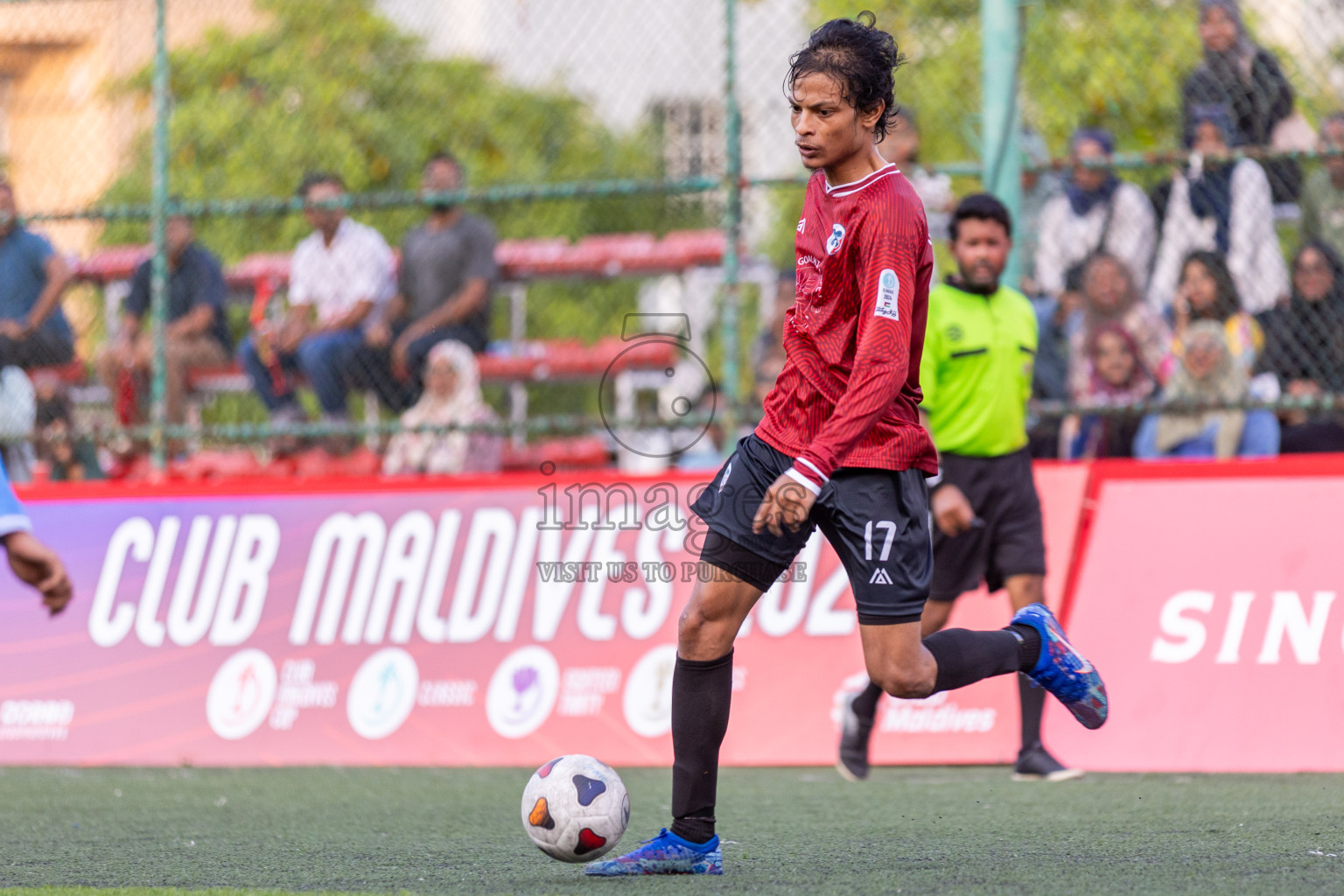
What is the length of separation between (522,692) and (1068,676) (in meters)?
3.42

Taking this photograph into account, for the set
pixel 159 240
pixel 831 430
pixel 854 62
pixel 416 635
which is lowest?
pixel 416 635

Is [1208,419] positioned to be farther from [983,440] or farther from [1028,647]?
[1028,647]

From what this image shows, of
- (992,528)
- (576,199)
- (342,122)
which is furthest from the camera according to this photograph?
(342,122)

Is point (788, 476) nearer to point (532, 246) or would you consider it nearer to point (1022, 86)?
point (1022, 86)

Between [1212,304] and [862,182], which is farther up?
[862,182]

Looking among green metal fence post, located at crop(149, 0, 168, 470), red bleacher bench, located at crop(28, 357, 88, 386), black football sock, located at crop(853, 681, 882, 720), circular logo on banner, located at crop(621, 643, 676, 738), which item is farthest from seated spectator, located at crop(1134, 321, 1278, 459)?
red bleacher bench, located at crop(28, 357, 88, 386)

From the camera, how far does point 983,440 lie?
646 cm

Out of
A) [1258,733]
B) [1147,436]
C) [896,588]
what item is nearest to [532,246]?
[1147,436]

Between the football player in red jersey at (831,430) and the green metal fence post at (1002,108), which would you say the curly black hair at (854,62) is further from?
the green metal fence post at (1002,108)

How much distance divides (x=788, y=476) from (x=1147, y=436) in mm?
4573

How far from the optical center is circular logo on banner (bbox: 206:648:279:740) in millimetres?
7781

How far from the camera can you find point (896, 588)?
13.8 feet

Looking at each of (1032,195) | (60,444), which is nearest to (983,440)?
(1032,195)

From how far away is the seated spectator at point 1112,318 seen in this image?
8250 mm
